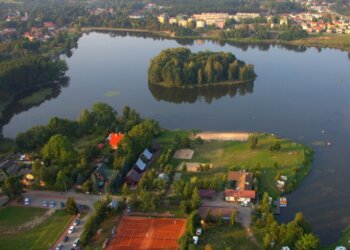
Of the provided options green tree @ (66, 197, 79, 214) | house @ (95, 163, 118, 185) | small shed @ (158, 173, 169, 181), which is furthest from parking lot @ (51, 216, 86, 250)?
small shed @ (158, 173, 169, 181)

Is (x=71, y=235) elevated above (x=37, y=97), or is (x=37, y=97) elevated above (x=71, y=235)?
(x=37, y=97)

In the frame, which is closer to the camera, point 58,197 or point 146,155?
point 58,197

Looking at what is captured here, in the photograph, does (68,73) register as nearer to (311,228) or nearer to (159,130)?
(159,130)

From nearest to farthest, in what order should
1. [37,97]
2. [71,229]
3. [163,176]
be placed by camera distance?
[71,229]
[163,176]
[37,97]

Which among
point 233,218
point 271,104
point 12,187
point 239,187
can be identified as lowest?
point 233,218

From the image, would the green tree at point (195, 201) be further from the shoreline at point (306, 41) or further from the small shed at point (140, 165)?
the shoreline at point (306, 41)

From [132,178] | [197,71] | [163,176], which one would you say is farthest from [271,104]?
[132,178]

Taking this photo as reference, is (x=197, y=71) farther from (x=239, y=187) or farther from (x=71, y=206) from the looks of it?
(x=71, y=206)

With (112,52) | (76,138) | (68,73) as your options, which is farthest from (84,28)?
(76,138)

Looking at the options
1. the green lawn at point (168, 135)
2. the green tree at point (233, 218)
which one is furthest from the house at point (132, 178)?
the green tree at point (233, 218)
